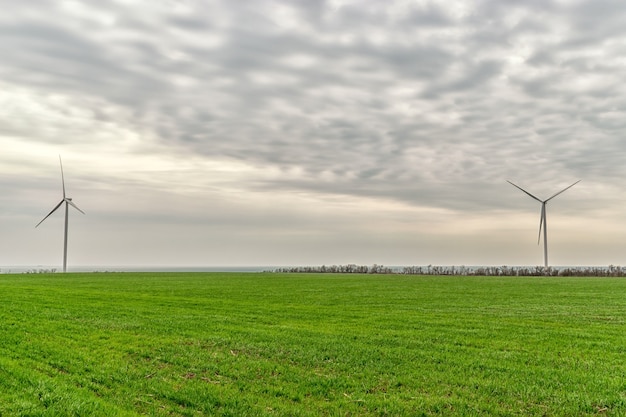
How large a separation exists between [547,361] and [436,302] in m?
12.3

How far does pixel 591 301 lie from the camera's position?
2500 centimetres

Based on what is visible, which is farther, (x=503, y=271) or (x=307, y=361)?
(x=503, y=271)

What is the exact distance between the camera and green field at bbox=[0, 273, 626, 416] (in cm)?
909

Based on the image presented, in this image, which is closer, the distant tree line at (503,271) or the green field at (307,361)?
the green field at (307,361)

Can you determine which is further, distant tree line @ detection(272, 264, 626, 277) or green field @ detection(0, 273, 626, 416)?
distant tree line @ detection(272, 264, 626, 277)

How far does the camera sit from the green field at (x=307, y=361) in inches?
358

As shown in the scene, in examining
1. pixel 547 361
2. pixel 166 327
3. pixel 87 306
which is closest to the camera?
pixel 547 361

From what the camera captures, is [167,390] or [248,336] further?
[248,336]

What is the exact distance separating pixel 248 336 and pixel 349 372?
4447mm

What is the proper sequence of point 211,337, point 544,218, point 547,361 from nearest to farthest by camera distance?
1. point 547,361
2. point 211,337
3. point 544,218

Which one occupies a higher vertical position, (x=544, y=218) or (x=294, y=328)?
(x=544, y=218)

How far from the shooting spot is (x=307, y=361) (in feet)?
39.3

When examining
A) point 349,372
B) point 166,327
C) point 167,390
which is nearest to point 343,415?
point 349,372

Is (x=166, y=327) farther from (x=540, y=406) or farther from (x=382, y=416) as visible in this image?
(x=540, y=406)
